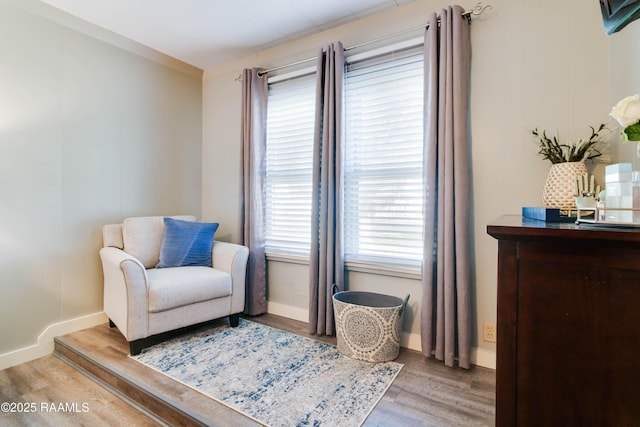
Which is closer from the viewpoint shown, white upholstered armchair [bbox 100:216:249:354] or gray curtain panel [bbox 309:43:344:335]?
white upholstered armchair [bbox 100:216:249:354]

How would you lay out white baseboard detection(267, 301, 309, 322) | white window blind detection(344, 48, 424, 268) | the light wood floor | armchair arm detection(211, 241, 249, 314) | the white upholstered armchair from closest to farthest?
1. the light wood floor
2. the white upholstered armchair
3. white window blind detection(344, 48, 424, 268)
4. armchair arm detection(211, 241, 249, 314)
5. white baseboard detection(267, 301, 309, 322)

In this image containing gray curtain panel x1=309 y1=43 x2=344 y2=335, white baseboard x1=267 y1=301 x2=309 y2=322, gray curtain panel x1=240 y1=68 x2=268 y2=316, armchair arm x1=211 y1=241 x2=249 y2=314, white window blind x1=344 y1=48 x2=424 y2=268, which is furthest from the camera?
gray curtain panel x1=240 y1=68 x2=268 y2=316

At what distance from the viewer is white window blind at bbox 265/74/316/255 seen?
108 inches

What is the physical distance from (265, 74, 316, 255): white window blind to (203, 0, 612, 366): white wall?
0.63 metres

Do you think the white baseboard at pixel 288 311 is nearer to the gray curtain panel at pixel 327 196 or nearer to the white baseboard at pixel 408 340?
the white baseboard at pixel 408 340

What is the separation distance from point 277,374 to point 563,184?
6.15 ft

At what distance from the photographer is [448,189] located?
6.41ft

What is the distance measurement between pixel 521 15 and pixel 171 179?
10.3 ft

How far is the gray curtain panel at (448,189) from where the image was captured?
193 cm

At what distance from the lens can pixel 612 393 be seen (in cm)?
71

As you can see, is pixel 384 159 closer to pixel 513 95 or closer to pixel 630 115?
pixel 513 95

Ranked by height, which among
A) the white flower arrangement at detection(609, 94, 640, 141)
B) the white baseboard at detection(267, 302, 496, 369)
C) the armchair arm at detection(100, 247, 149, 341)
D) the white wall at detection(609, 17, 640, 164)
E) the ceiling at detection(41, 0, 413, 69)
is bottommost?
the white baseboard at detection(267, 302, 496, 369)

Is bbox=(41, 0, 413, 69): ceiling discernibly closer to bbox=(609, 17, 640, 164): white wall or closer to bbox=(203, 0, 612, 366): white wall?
bbox=(203, 0, 612, 366): white wall

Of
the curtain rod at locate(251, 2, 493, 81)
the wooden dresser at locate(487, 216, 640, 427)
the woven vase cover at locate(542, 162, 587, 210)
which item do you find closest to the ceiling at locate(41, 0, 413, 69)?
the curtain rod at locate(251, 2, 493, 81)
